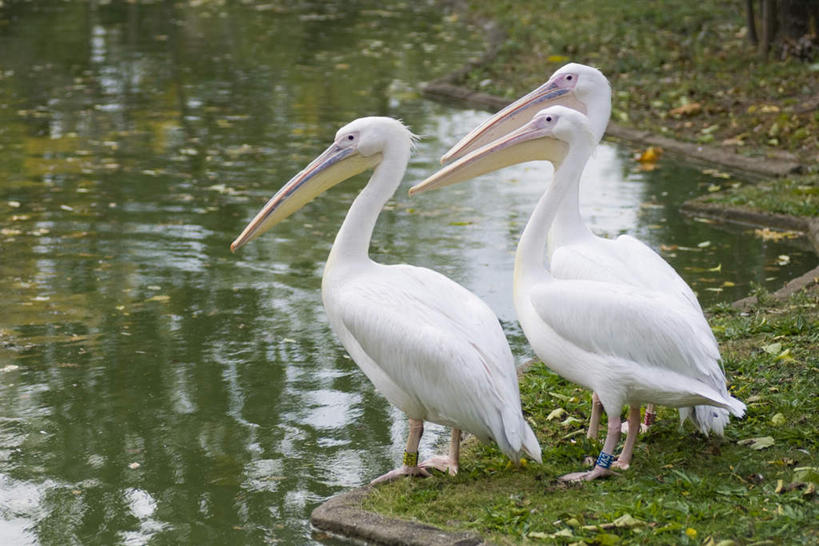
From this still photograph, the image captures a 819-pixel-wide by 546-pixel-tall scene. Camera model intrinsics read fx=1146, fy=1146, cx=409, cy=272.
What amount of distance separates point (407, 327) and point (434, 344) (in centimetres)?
12

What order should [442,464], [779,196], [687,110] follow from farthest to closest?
[687,110] → [779,196] → [442,464]

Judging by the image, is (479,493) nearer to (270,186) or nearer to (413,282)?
(413,282)

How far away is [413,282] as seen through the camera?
4.34 m

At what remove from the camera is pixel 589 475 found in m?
4.08

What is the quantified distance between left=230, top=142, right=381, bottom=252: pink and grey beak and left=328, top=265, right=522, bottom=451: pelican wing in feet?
1.59

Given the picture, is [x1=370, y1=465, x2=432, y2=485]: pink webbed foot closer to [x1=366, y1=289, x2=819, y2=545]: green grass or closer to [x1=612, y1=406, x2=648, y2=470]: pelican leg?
[x1=366, y1=289, x2=819, y2=545]: green grass

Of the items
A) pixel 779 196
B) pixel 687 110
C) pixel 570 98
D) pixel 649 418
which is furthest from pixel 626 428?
pixel 687 110

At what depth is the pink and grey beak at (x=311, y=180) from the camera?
4605 millimetres

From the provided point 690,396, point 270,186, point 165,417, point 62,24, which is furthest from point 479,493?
point 62,24

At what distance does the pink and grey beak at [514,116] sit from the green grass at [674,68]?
13.7ft

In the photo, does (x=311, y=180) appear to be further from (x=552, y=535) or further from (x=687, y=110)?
(x=687, y=110)

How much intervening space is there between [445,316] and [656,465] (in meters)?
0.96

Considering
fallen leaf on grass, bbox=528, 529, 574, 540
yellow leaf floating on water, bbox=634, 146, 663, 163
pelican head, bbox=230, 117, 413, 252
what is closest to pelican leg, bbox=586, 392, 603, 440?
fallen leaf on grass, bbox=528, 529, 574, 540

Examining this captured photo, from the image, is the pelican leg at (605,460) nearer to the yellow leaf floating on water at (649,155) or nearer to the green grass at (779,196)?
the green grass at (779,196)
